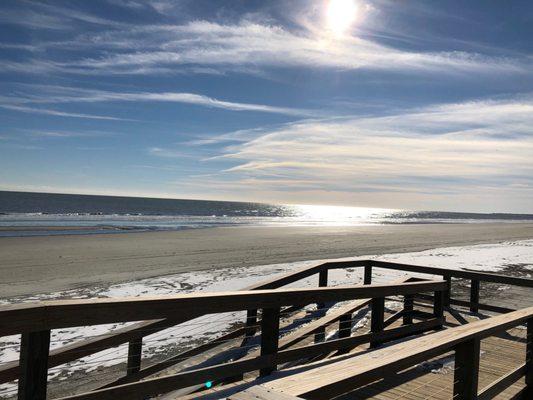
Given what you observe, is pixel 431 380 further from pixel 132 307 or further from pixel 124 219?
pixel 124 219

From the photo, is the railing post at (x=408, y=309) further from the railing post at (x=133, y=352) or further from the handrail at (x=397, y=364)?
the railing post at (x=133, y=352)

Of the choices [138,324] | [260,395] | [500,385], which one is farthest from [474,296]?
[260,395]

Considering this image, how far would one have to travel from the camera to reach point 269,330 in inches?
145

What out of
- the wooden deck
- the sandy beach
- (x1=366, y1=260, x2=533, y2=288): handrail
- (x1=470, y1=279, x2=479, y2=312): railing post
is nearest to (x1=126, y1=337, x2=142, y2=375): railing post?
the wooden deck

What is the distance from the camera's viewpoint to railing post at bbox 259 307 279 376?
12.0 feet

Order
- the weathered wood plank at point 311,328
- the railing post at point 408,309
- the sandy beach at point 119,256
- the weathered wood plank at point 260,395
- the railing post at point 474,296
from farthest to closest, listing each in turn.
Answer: the sandy beach at point 119,256 < the railing post at point 474,296 < the railing post at point 408,309 < the weathered wood plank at point 311,328 < the weathered wood plank at point 260,395

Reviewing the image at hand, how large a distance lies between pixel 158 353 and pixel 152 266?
401 inches

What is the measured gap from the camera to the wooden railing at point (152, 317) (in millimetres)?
2357

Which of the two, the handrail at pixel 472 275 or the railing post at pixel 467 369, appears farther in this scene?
the handrail at pixel 472 275

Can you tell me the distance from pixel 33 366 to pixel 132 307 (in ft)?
1.93

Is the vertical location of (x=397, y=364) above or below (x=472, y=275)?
above

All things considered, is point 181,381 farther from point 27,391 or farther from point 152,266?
point 152,266

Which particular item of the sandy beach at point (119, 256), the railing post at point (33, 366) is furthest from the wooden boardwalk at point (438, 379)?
the sandy beach at point (119, 256)

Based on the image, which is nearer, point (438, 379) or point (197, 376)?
point (197, 376)
